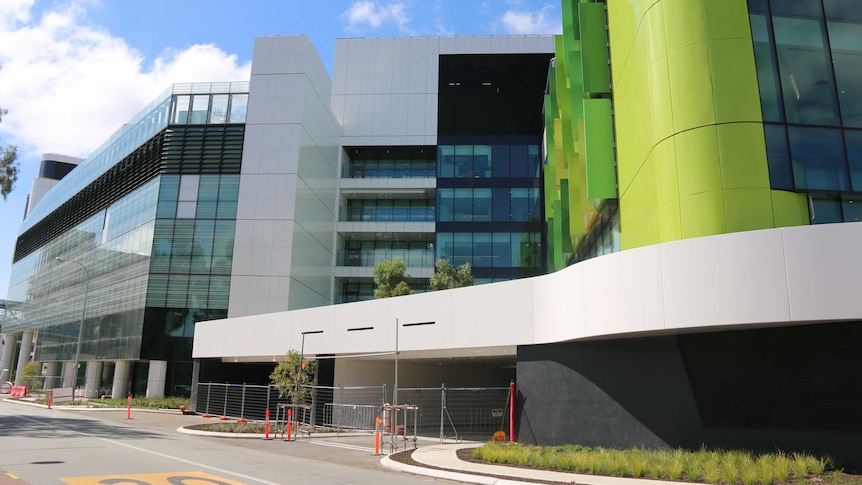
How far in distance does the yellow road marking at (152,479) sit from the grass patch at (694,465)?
7.48m

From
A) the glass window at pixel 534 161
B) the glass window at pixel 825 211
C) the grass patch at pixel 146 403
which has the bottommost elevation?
the grass patch at pixel 146 403

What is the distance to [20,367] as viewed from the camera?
8044cm

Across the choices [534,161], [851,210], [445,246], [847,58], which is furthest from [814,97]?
[445,246]

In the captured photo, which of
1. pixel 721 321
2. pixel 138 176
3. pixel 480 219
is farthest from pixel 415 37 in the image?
pixel 721 321

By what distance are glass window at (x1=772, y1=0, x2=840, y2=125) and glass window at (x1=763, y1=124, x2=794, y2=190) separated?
603mm

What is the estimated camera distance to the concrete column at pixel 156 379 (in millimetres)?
46094

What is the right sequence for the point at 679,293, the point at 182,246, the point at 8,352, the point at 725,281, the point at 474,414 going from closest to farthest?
the point at 725,281, the point at 679,293, the point at 474,414, the point at 182,246, the point at 8,352

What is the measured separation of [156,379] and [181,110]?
2064 cm

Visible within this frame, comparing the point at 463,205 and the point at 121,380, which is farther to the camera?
the point at 463,205

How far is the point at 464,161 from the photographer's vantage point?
53.0 metres

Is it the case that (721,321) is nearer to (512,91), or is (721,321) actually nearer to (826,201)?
(826,201)

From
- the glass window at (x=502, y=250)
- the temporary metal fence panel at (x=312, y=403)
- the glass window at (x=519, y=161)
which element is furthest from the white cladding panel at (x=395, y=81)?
the temporary metal fence panel at (x=312, y=403)

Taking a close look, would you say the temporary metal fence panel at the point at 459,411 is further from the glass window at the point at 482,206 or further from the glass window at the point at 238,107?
the glass window at the point at 238,107

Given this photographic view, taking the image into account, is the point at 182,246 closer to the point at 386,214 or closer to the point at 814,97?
the point at 386,214
